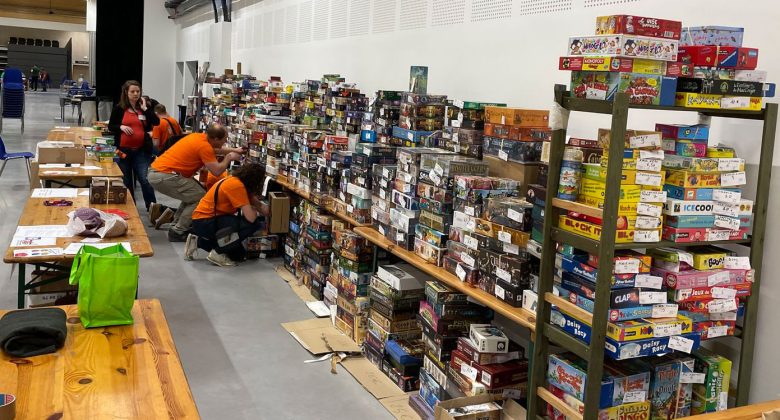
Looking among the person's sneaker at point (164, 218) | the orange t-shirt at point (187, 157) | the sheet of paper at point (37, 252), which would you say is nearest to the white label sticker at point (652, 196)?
the sheet of paper at point (37, 252)

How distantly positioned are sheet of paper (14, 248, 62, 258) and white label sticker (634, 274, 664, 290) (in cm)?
315

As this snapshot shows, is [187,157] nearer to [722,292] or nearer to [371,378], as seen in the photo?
[371,378]

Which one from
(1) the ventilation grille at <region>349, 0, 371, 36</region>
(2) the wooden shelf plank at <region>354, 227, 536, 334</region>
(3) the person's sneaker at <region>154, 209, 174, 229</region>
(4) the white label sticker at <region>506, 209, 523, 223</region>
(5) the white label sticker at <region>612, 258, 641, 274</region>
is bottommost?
(3) the person's sneaker at <region>154, 209, 174, 229</region>

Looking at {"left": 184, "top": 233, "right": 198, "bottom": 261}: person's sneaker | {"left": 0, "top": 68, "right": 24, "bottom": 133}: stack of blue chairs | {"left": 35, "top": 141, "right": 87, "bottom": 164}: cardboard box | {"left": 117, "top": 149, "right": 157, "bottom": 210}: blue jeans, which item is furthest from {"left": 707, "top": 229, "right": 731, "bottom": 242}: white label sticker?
{"left": 0, "top": 68, "right": 24, "bottom": 133}: stack of blue chairs

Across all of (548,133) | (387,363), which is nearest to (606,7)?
(548,133)

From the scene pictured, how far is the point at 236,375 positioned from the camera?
15.1 ft

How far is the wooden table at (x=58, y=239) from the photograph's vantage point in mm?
4012

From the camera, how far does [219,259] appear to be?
288 inches

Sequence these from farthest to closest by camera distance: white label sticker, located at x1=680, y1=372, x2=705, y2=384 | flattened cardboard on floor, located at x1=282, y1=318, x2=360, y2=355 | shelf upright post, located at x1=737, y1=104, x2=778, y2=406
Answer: flattened cardboard on floor, located at x1=282, y1=318, x2=360, y2=355 → white label sticker, located at x1=680, y1=372, x2=705, y2=384 → shelf upright post, located at x1=737, y1=104, x2=778, y2=406

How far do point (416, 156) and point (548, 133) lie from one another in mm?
954

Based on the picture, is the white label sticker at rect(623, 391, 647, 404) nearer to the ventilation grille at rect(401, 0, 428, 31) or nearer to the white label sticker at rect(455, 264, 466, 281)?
the white label sticker at rect(455, 264, 466, 281)

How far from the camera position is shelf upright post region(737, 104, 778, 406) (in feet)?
10.2

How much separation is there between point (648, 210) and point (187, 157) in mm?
6278

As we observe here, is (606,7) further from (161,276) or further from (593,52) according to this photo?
(161,276)
